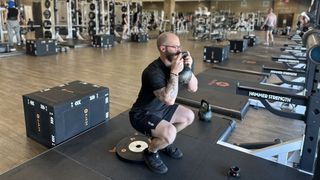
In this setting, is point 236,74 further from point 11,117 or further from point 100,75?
point 11,117

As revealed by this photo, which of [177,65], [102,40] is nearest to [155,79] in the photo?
[177,65]

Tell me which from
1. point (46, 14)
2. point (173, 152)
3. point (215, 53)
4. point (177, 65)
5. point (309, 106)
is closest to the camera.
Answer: point (177, 65)

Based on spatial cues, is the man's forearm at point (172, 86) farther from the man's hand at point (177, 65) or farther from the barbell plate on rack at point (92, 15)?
the barbell plate on rack at point (92, 15)

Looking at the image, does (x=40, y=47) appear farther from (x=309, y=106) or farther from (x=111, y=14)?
(x=309, y=106)

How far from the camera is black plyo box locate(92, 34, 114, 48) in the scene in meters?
9.09

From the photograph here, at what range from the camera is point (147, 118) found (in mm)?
1799

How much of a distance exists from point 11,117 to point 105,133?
1.30 meters

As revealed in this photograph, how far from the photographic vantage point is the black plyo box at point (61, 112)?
2262 mm

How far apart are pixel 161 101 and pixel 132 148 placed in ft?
1.96

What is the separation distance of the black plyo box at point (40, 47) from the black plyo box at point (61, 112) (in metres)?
5.02

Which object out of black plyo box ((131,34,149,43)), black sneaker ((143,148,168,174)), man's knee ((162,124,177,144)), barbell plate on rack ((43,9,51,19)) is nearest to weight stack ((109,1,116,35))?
black plyo box ((131,34,149,43))

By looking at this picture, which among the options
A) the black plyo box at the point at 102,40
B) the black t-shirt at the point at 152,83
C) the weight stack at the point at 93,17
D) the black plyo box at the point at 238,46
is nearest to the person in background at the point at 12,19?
the black plyo box at the point at 102,40

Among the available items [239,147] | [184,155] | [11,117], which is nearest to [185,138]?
[184,155]

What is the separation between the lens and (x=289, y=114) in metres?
1.98
